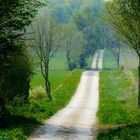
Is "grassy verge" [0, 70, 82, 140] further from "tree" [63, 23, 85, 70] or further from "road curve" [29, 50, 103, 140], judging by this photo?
"tree" [63, 23, 85, 70]

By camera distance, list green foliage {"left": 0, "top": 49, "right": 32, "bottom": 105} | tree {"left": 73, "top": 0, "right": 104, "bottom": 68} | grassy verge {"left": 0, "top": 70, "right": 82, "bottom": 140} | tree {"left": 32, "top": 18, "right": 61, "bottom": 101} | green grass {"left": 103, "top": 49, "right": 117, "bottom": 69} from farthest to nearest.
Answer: green grass {"left": 103, "top": 49, "right": 117, "bottom": 69}
tree {"left": 73, "top": 0, "right": 104, "bottom": 68}
tree {"left": 32, "top": 18, "right": 61, "bottom": 101}
green foliage {"left": 0, "top": 49, "right": 32, "bottom": 105}
grassy verge {"left": 0, "top": 70, "right": 82, "bottom": 140}

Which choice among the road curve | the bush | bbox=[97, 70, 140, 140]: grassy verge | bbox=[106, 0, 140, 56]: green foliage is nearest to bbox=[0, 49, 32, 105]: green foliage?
the bush

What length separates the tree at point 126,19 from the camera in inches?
1501

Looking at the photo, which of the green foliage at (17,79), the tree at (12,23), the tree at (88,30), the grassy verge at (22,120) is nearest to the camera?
the grassy verge at (22,120)

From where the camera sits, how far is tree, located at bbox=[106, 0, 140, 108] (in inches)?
1501

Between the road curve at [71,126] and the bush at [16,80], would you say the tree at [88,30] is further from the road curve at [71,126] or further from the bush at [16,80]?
the bush at [16,80]

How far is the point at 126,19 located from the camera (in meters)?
39.5

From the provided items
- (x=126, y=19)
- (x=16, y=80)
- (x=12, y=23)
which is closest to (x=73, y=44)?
(x=16, y=80)

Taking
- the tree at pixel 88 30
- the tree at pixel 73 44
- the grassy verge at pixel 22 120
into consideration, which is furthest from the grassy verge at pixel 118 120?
the tree at pixel 88 30

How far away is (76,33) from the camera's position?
139 metres

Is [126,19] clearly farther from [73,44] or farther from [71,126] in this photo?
[73,44]

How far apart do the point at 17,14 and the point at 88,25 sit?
436 ft

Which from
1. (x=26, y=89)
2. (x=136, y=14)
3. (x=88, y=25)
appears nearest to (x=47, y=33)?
(x=26, y=89)

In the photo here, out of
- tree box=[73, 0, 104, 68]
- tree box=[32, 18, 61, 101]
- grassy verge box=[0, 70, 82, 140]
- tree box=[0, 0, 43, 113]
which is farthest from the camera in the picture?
tree box=[73, 0, 104, 68]
